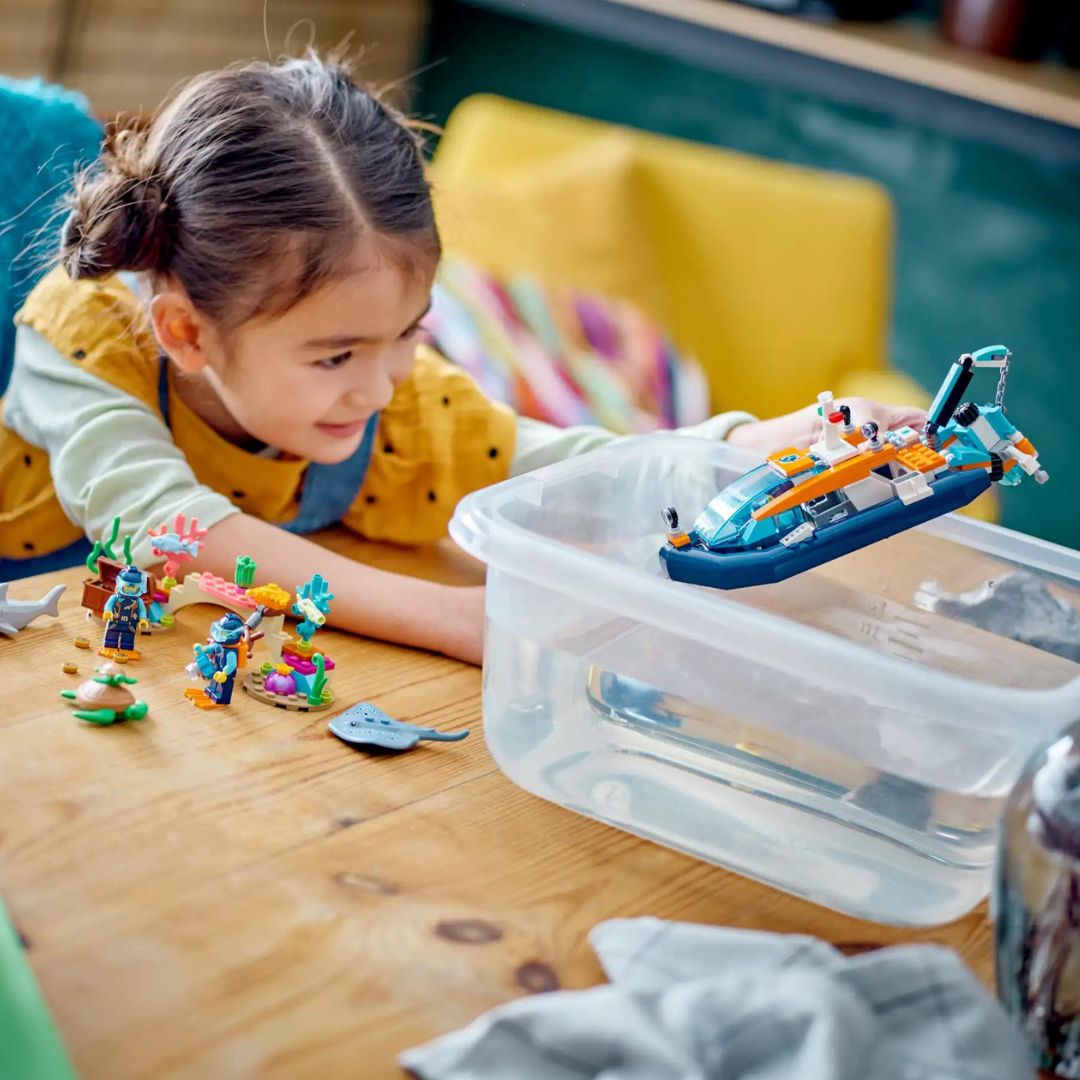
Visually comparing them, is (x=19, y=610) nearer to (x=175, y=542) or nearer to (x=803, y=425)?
(x=175, y=542)

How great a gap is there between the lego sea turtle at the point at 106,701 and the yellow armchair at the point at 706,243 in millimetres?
1686

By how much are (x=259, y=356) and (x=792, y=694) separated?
1.72 ft

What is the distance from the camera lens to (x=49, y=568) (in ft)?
3.95

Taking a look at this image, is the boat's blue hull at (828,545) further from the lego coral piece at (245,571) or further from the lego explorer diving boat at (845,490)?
the lego coral piece at (245,571)

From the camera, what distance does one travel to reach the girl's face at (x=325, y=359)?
1.03m

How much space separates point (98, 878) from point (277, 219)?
52 cm

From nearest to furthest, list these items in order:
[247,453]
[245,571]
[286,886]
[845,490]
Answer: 1. [286,886]
2. [845,490]
3. [245,571]
4. [247,453]

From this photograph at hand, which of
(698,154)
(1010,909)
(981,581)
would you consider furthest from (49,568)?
(698,154)

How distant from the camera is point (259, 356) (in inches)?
41.7

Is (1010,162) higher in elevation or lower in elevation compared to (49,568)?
higher

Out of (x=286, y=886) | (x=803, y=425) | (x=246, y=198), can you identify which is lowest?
(x=286, y=886)

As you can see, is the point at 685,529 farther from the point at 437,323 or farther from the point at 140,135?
the point at 437,323

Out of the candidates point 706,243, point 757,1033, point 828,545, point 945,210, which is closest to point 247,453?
point 828,545

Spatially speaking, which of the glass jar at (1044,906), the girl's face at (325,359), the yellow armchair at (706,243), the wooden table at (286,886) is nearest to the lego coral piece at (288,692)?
the wooden table at (286,886)
